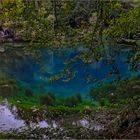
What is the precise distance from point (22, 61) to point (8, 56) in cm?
233

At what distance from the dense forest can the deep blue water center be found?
2.4 inches

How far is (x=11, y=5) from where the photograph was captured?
1230cm

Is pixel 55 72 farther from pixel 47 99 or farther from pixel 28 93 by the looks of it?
pixel 47 99

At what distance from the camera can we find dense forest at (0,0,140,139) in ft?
35.8

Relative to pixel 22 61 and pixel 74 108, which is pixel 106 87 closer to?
pixel 74 108

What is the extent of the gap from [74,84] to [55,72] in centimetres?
349

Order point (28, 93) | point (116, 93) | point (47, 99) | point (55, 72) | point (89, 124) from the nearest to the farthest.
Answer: point (89, 124)
point (116, 93)
point (47, 99)
point (28, 93)
point (55, 72)

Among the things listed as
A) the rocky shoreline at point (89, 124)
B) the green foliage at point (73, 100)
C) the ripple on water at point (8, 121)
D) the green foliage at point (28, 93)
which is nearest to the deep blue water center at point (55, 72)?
the green foliage at point (28, 93)

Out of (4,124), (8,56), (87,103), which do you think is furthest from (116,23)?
(8,56)

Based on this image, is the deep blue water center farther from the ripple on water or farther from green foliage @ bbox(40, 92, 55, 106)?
the ripple on water

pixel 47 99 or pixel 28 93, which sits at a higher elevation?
pixel 47 99

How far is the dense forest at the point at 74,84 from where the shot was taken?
10.9 meters

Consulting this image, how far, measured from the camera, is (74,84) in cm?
2164

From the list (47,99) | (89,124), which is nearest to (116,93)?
(47,99)
